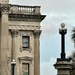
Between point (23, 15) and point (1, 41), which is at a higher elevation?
point (23, 15)

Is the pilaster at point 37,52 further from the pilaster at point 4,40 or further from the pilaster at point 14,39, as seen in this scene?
the pilaster at point 4,40

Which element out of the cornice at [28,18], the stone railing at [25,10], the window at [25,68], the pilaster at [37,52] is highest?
the stone railing at [25,10]

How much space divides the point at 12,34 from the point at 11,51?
2420 millimetres

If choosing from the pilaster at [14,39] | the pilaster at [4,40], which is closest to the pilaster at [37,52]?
the pilaster at [14,39]

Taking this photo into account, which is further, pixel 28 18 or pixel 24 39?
pixel 28 18

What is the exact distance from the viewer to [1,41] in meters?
60.8

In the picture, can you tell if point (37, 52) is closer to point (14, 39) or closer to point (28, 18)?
point (14, 39)

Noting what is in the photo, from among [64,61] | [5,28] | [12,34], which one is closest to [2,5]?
[5,28]

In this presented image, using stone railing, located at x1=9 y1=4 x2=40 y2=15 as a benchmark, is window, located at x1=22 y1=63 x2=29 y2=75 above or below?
below

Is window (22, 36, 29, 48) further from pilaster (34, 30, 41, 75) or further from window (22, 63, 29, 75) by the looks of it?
window (22, 63, 29, 75)

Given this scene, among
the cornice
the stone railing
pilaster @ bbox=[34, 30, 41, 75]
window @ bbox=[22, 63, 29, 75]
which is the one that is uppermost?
the stone railing

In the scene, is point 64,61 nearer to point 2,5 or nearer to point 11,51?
point 2,5

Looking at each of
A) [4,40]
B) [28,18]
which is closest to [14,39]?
[28,18]

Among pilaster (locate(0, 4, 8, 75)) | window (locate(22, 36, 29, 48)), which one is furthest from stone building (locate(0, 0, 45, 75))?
pilaster (locate(0, 4, 8, 75))
